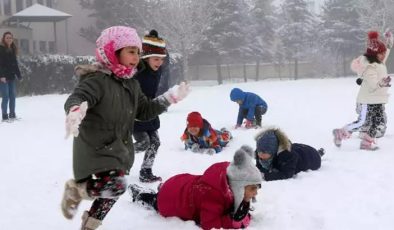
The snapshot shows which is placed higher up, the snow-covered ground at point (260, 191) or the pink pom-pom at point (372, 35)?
the pink pom-pom at point (372, 35)

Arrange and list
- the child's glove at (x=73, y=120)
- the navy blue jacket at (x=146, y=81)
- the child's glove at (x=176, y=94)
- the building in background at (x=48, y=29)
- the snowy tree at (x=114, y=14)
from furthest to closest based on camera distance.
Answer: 1. the snowy tree at (x=114, y=14)
2. the building in background at (x=48, y=29)
3. the navy blue jacket at (x=146, y=81)
4. the child's glove at (x=176, y=94)
5. the child's glove at (x=73, y=120)

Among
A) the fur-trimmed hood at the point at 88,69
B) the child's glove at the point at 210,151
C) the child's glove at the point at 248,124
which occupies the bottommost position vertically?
the child's glove at the point at 248,124

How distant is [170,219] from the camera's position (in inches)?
163

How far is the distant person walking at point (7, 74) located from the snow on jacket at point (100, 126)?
854 centimetres

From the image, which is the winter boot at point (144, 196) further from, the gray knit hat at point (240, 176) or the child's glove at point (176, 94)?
the child's glove at point (176, 94)

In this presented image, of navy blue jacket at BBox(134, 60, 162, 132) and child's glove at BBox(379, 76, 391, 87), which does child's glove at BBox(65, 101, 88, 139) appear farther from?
child's glove at BBox(379, 76, 391, 87)

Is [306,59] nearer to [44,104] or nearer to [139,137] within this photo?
[44,104]

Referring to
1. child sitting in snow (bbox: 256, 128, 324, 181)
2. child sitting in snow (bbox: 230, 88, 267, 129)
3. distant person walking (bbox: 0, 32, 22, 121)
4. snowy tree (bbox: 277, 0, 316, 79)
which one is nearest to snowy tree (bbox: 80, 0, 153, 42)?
snowy tree (bbox: 277, 0, 316, 79)

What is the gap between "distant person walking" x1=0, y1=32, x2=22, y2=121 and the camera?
37.1ft

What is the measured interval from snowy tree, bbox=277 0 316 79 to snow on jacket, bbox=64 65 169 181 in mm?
41644

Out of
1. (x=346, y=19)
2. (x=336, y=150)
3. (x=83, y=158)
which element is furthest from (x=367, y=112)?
(x=346, y=19)

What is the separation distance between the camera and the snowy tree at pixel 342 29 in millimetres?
41406

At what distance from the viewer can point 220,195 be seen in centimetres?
379

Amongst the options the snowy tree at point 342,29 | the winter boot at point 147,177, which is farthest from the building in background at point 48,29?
the winter boot at point 147,177
